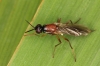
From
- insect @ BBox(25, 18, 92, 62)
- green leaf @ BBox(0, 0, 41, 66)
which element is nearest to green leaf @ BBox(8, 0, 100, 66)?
insect @ BBox(25, 18, 92, 62)

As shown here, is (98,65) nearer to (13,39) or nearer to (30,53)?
(30,53)

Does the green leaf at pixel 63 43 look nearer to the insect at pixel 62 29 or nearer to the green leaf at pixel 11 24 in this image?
the insect at pixel 62 29

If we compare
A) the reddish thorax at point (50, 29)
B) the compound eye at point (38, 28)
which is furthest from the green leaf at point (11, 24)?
the reddish thorax at point (50, 29)

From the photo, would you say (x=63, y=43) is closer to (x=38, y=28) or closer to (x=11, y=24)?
(x=38, y=28)

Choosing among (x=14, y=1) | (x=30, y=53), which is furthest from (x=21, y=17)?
(x=30, y=53)

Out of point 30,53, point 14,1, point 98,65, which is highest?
point 14,1

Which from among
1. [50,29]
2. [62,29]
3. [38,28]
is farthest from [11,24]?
[62,29]
